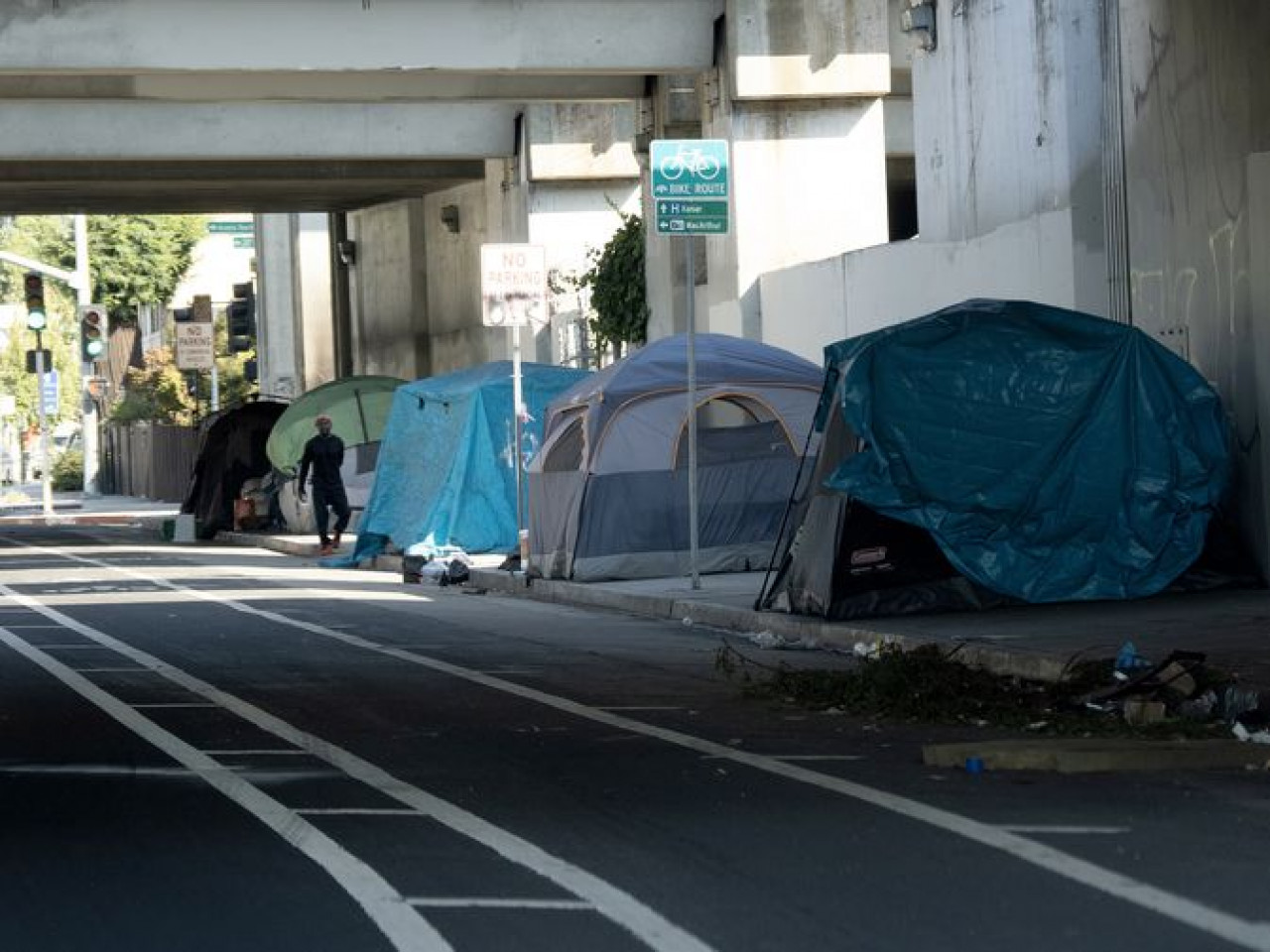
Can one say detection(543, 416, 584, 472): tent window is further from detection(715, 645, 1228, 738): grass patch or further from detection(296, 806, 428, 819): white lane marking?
detection(296, 806, 428, 819): white lane marking

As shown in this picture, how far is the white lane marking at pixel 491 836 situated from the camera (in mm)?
7109

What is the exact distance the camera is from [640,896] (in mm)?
7602

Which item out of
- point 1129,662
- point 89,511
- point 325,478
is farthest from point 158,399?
point 1129,662

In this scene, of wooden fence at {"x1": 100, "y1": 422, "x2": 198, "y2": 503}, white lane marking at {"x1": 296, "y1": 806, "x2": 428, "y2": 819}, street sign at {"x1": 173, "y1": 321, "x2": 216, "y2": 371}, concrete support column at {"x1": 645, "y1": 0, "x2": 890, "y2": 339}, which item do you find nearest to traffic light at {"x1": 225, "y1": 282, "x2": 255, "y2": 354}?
street sign at {"x1": 173, "y1": 321, "x2": 216, "y2": 371}

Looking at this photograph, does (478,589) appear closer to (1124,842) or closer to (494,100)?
(494,100)

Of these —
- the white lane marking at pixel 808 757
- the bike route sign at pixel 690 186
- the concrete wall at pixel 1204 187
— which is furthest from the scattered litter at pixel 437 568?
the white lane marking at pixel 808 757

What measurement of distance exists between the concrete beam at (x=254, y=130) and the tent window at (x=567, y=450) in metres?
12.6

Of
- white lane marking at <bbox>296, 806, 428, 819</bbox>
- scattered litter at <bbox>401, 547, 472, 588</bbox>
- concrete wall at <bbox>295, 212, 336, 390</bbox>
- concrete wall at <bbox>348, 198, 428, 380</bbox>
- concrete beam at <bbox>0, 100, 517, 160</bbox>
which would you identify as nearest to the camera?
white lane marking at <bbox>296, 806, 428, 819</bbox>

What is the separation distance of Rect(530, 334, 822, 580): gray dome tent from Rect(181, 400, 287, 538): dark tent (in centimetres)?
1671

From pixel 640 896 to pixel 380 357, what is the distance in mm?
41154

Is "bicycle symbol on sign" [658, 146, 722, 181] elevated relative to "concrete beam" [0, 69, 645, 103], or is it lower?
lower

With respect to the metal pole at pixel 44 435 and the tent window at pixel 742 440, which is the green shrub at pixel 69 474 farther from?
the tent window at pixel 742 440

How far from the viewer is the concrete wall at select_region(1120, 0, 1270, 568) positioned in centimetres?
1766

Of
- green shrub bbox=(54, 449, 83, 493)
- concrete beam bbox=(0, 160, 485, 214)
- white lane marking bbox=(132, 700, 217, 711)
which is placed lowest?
green shrub bbox=(54, 449, 83, 493)
